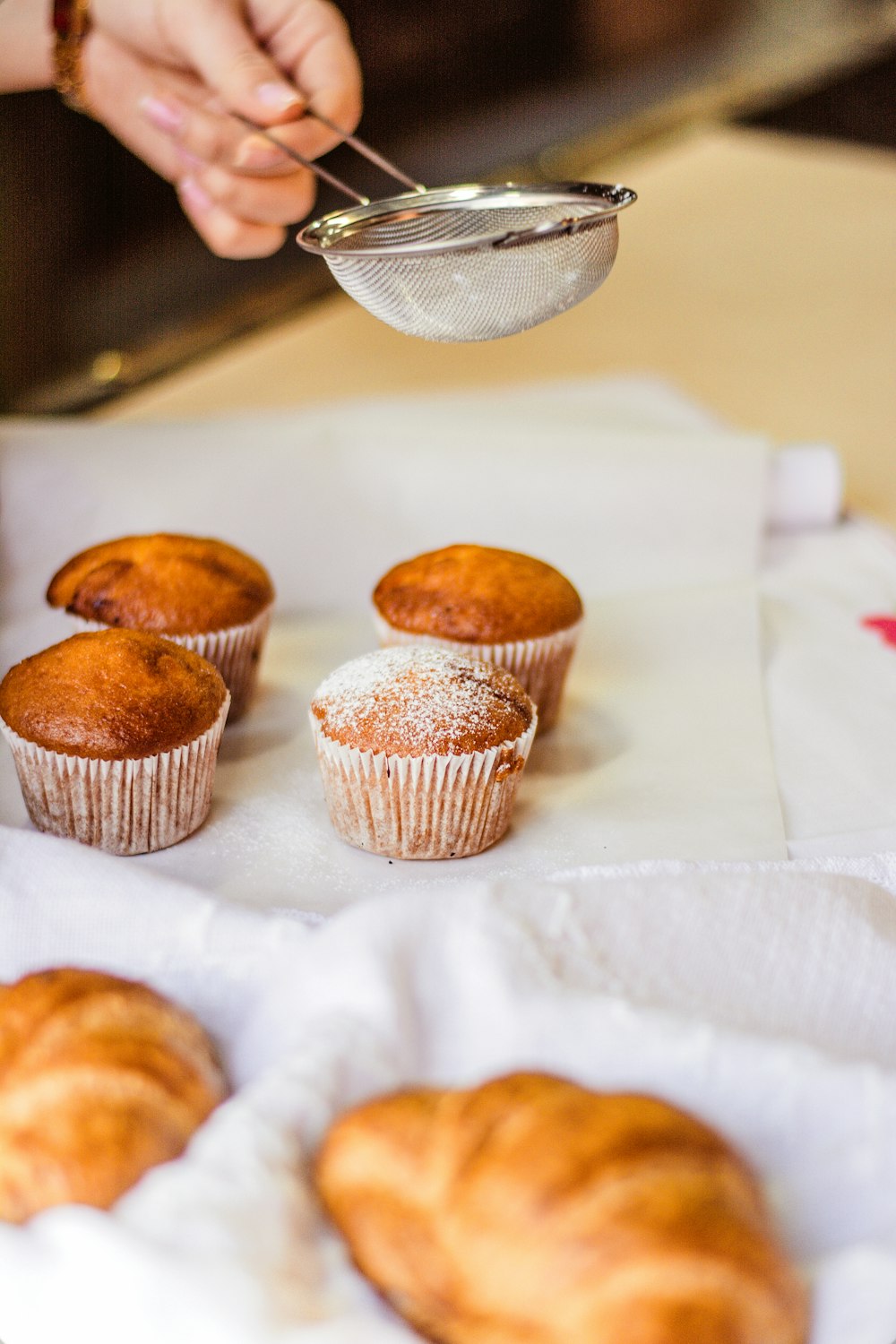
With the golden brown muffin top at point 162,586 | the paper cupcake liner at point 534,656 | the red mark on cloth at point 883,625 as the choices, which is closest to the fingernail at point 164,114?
the golden brown muffin top at point 162,586

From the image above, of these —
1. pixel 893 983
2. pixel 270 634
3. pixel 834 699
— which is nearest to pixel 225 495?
pixel 270 634

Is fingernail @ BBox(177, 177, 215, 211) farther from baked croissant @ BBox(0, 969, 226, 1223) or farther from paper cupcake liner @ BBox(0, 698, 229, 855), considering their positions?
baked croissant @ BBox(0, 969, 226, 1223)

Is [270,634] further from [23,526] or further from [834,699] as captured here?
[834,699]

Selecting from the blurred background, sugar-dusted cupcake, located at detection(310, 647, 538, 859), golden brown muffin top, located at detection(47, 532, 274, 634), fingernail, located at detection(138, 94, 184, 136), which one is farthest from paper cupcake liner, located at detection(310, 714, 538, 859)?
the blurred background

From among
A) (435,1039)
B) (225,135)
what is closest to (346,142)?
(225,135)

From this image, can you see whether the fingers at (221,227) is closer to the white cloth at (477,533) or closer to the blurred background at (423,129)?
the white cloth at (477,533)

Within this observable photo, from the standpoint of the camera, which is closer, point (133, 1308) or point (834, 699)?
point (133, 1308)
